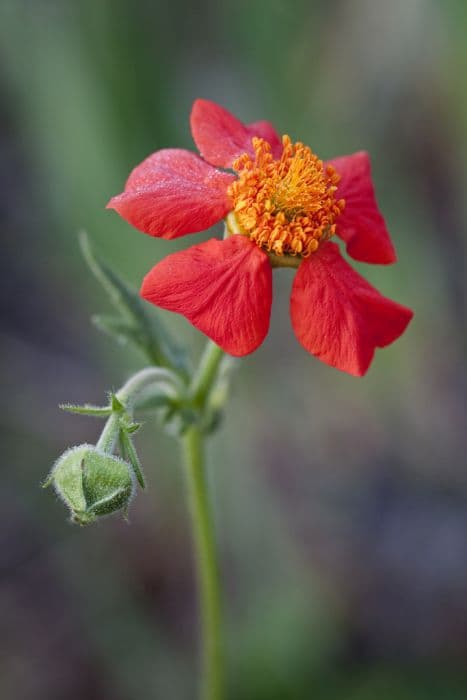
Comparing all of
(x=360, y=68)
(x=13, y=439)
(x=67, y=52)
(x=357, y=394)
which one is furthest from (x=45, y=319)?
(x=360, y=68)

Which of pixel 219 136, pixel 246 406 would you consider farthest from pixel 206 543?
pixel 246 406

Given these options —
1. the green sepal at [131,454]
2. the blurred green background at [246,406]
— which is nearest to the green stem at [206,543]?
the green sepal at [131,454]

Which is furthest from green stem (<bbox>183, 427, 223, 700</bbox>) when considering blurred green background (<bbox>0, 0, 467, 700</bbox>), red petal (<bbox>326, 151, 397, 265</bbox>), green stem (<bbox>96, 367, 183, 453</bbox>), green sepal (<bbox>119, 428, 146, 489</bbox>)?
blurred green background (<bbox>0, 0, 467, 700</bbox>)

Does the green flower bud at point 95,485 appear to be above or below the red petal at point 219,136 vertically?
below

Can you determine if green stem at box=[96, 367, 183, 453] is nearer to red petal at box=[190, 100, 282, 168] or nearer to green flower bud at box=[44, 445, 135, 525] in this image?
green flower bud at box=[44, 445, 135, 525]

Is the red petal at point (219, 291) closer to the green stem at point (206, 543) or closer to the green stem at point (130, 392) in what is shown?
the green stem at point (130, 392)

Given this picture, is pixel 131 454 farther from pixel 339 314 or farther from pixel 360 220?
pixel 360 220
